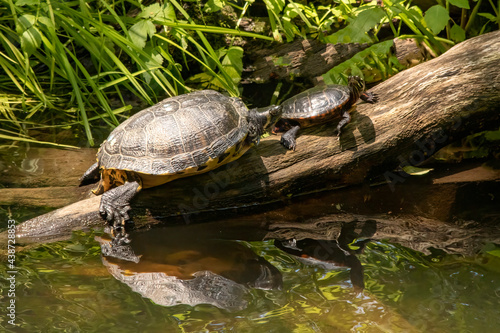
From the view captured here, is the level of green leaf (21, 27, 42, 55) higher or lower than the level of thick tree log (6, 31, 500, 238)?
higher

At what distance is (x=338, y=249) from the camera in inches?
113

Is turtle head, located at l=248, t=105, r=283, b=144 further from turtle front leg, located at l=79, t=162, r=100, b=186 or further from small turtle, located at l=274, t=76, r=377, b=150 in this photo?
turtle front leg, located at l=79, t=162, r=100, b=186

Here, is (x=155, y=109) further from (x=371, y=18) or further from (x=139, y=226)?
(x=371, y=18)

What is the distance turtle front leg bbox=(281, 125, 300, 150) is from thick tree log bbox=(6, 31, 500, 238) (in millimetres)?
48

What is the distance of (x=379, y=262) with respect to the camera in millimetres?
2658

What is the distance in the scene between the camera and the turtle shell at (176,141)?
303 centimetres

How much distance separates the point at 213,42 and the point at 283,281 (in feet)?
10.9

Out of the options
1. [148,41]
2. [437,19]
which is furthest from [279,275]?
[148,41]

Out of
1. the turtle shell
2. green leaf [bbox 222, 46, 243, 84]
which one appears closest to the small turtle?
the turtle shell

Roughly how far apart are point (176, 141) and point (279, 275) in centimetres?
118

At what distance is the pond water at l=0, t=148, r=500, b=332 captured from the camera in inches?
86.1

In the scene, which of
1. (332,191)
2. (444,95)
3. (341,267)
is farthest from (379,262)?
(444,95)

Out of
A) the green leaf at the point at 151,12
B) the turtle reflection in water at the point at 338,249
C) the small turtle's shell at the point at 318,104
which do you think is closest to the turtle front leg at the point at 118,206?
the turtle reflection in water at the point at 338,249

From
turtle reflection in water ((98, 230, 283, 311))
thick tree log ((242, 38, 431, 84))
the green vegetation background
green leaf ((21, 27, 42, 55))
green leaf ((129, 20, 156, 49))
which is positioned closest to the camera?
turtle reflection in water ((98, 230, 283, 311))
